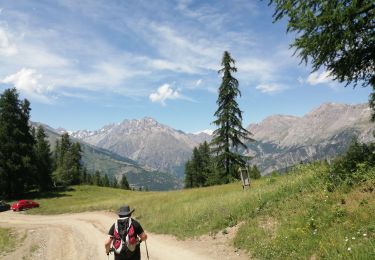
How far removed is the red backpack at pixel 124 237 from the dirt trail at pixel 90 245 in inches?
215

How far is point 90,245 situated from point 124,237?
38.0 ft

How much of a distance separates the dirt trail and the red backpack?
5471mm

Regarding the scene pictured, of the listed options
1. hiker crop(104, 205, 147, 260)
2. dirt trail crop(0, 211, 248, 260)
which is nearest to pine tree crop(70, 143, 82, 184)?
dirt trail crop(0, 211, 248, 260)

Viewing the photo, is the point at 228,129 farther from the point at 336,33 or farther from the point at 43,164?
the point at 43,164

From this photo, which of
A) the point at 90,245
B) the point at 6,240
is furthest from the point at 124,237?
the point at 6,240

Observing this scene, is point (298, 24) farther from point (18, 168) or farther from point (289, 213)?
point (18, 168)

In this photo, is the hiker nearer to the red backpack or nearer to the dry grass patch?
the red backpack

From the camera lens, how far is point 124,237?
9.79 meters

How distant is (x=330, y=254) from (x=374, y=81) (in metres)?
8.15

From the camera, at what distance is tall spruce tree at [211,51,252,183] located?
45062mm

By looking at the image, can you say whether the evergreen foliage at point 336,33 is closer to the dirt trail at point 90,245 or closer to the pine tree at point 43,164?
the dirt trail at point 90,245

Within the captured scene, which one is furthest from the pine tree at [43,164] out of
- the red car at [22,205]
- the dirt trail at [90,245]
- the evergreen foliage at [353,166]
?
the evergreen foliage at [353,166]

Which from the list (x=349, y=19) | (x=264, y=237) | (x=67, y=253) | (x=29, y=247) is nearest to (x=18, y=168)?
(x=29, y=247)

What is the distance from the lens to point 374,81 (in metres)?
14.9
